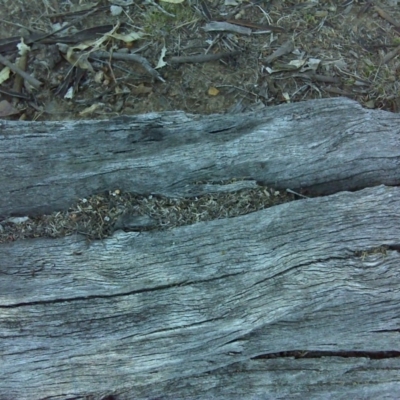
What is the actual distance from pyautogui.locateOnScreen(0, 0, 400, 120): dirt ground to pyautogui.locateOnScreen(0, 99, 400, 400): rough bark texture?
1.03m

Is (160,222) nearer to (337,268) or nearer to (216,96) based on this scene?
(337,268)

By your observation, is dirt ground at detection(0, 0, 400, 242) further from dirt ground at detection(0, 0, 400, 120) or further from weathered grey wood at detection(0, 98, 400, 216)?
weathered grey wood at detection(0, 98, 400, 216)

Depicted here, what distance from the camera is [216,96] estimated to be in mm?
3672

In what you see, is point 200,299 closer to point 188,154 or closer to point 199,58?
point 188,154

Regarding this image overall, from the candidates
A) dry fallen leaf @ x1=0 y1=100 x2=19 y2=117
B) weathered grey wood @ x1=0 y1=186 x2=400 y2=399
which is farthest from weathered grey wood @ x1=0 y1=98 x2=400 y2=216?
dry fallen leaf @ x1=0 y1=100 x2=19 y2=117

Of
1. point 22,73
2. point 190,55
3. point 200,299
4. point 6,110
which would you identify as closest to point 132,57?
point 190,55

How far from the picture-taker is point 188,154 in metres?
2.81

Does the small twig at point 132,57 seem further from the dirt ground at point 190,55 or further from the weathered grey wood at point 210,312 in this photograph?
the weathered grey wood at point 210,312

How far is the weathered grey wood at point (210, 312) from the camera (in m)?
2.44

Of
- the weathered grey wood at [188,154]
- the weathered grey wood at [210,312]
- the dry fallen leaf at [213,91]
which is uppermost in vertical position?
the dry fallen leaf at [213,91]

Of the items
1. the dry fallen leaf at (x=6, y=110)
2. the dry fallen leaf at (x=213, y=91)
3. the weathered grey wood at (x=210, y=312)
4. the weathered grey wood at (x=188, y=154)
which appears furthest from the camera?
the dry fallen leaf at (x=213, y=91)

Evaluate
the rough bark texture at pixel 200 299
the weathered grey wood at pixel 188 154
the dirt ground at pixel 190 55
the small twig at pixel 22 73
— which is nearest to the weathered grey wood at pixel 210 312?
the rough bark texture at pixel 200 299

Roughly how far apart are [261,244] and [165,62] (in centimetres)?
179

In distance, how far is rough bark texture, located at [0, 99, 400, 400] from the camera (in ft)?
8.01
